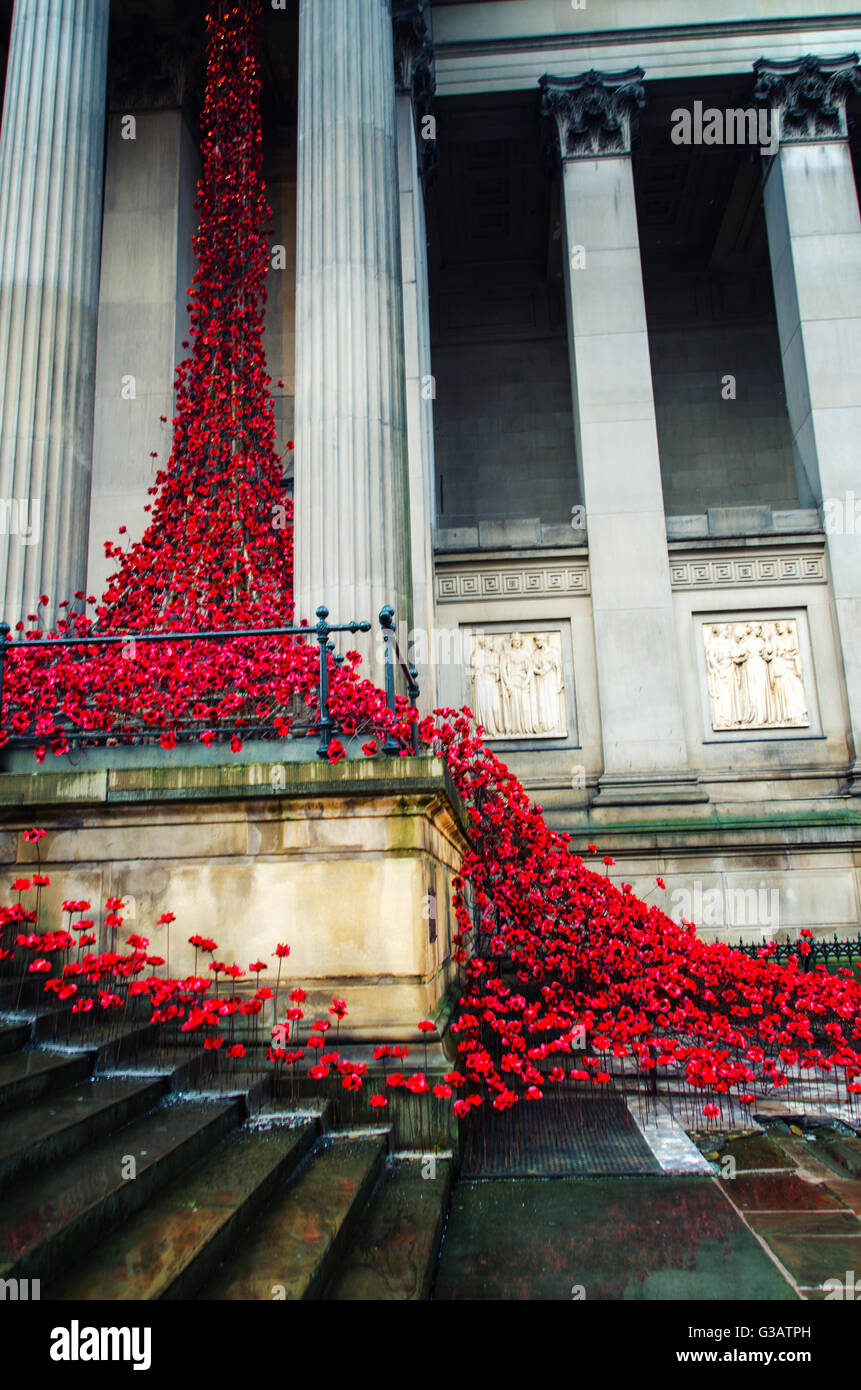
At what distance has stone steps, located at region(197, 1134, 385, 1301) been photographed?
295 cm

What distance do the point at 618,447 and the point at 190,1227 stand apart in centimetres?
1256

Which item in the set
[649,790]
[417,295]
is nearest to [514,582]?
[649,790]

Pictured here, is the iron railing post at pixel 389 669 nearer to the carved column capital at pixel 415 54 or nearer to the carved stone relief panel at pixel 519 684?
the carved stone relief panel at pixel 519 684

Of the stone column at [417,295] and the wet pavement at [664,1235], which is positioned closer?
the wet pavement at [664,1235]

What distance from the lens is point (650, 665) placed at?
12930mm

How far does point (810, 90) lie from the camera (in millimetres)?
14531

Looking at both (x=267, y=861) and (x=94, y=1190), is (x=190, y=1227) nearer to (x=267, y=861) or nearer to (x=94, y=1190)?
(x=94, y=1190)

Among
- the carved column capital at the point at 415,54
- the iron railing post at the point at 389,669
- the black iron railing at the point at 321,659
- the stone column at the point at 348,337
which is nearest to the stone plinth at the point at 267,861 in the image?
the black iron railing at the point at 321,659

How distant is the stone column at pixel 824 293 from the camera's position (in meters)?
13.3

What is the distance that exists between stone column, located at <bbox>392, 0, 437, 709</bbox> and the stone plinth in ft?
21.8

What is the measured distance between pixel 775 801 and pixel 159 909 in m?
9.64

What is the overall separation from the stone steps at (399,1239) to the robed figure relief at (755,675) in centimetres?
971

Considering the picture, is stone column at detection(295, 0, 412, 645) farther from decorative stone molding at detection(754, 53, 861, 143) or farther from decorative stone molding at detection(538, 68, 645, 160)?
decorative stone molding at detection(754, 53, 861, 143)

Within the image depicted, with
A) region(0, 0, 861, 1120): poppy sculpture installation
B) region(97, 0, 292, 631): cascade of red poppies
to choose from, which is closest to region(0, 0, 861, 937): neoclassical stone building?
region(97, 0, 292, 631): cascade of red poppies
